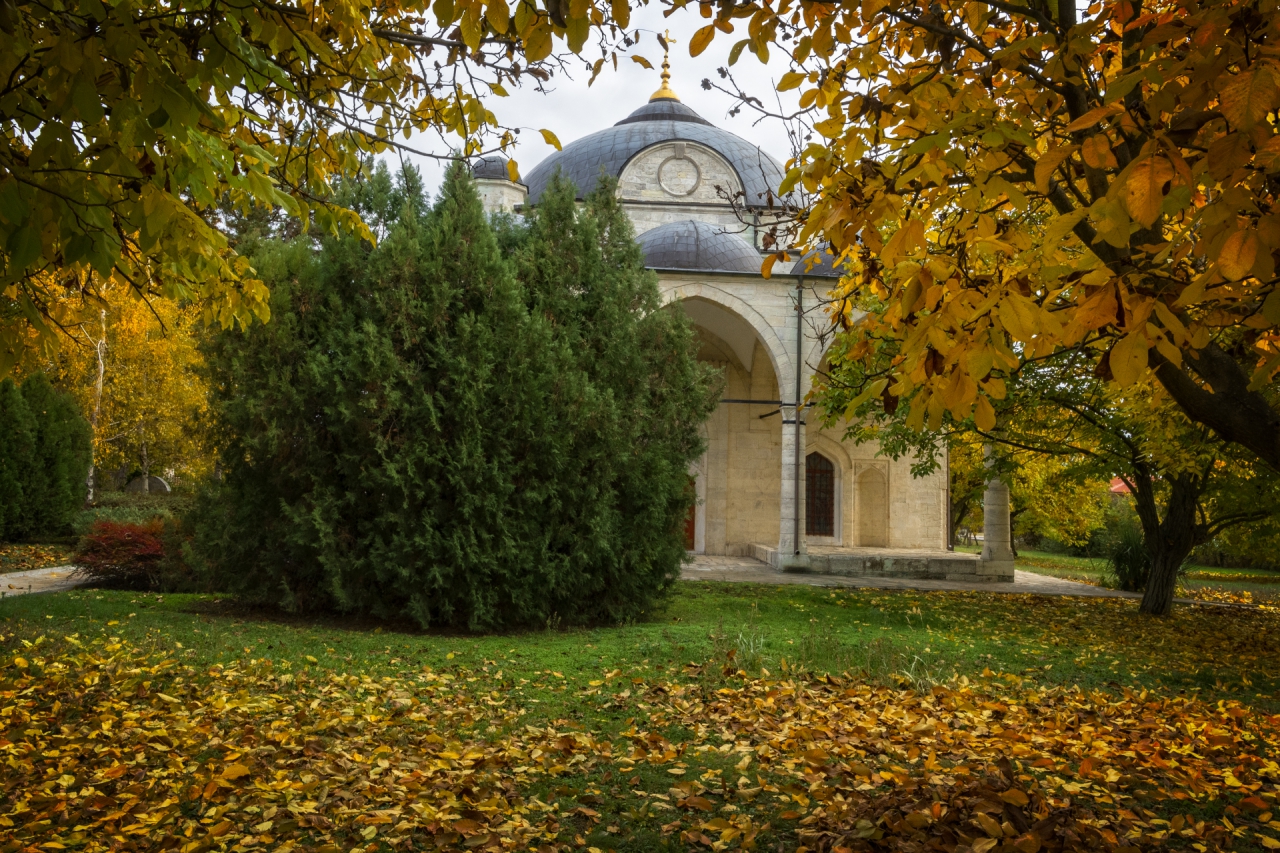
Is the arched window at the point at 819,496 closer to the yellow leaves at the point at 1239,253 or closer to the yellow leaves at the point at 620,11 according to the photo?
the yellow leaves at the point at 620,11

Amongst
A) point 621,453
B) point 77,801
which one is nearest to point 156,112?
point 77,801

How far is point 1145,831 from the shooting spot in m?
3.16

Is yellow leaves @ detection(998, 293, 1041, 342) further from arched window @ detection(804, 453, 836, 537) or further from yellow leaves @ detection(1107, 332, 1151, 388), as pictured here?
arched window @ detection(804, 453, 836, 537)

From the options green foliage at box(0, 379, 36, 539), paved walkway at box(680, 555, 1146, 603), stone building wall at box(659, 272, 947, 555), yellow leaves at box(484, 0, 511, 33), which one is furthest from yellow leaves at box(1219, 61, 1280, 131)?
stone building wall at box(659, 272, 947, 555)

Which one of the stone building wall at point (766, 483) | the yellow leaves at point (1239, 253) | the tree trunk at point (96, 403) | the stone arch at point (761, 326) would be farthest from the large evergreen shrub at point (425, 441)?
the stone building wall at point (766, 483)

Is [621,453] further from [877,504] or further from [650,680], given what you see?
[877,504]

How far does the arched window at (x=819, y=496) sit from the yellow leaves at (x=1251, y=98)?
20.1 metres

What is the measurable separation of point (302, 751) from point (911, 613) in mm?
7992

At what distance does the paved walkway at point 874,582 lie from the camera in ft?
46.6

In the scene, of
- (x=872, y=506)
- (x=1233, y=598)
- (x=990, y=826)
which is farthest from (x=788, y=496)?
(x=990, y=826)

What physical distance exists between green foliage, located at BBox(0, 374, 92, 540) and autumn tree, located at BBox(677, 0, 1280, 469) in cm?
1486

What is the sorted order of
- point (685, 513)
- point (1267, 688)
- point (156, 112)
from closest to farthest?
point (156, 112)
point (1267, 688)
point (685, 513)

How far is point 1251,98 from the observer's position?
170cm

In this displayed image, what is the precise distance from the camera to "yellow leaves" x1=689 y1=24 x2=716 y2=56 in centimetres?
278
